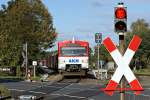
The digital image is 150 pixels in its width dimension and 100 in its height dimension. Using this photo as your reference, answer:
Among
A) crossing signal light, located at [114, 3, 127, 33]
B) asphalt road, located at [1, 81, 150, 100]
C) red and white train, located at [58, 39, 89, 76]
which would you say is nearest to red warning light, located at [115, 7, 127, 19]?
crossing signal light, located at [114, 3, 127, 33]

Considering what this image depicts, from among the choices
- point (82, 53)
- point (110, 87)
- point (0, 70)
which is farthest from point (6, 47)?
point (110, 87)

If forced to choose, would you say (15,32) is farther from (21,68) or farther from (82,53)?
(82,53)

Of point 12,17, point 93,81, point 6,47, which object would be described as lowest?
point 93,81

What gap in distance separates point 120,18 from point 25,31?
192 ft

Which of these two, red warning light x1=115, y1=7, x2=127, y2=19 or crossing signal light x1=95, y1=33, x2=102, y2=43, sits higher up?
crossing signal light x1=95, y1=33, x2=102, y2=43

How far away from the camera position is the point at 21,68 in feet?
236

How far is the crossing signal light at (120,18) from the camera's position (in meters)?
10.6

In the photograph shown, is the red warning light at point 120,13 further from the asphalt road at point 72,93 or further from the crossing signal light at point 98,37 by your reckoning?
the crossing signal light at point 98,37

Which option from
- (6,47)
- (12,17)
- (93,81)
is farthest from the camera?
(12,17)

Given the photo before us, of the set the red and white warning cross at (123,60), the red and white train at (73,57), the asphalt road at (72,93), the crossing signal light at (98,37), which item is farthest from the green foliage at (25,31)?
the red and white warning cross at (123,60)

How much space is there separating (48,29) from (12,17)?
5.32m

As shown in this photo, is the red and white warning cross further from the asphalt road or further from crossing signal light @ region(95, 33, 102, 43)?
crossing signal light @ region(95, 33, 102, 43)

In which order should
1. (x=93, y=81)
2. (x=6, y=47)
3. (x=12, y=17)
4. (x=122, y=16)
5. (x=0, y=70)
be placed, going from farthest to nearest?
(x=0, y=70) → (x=12, y=17) → (x=6, y=47) → (x=93, y=81) → (x=122, y=16)

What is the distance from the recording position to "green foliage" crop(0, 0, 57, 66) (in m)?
67.2
